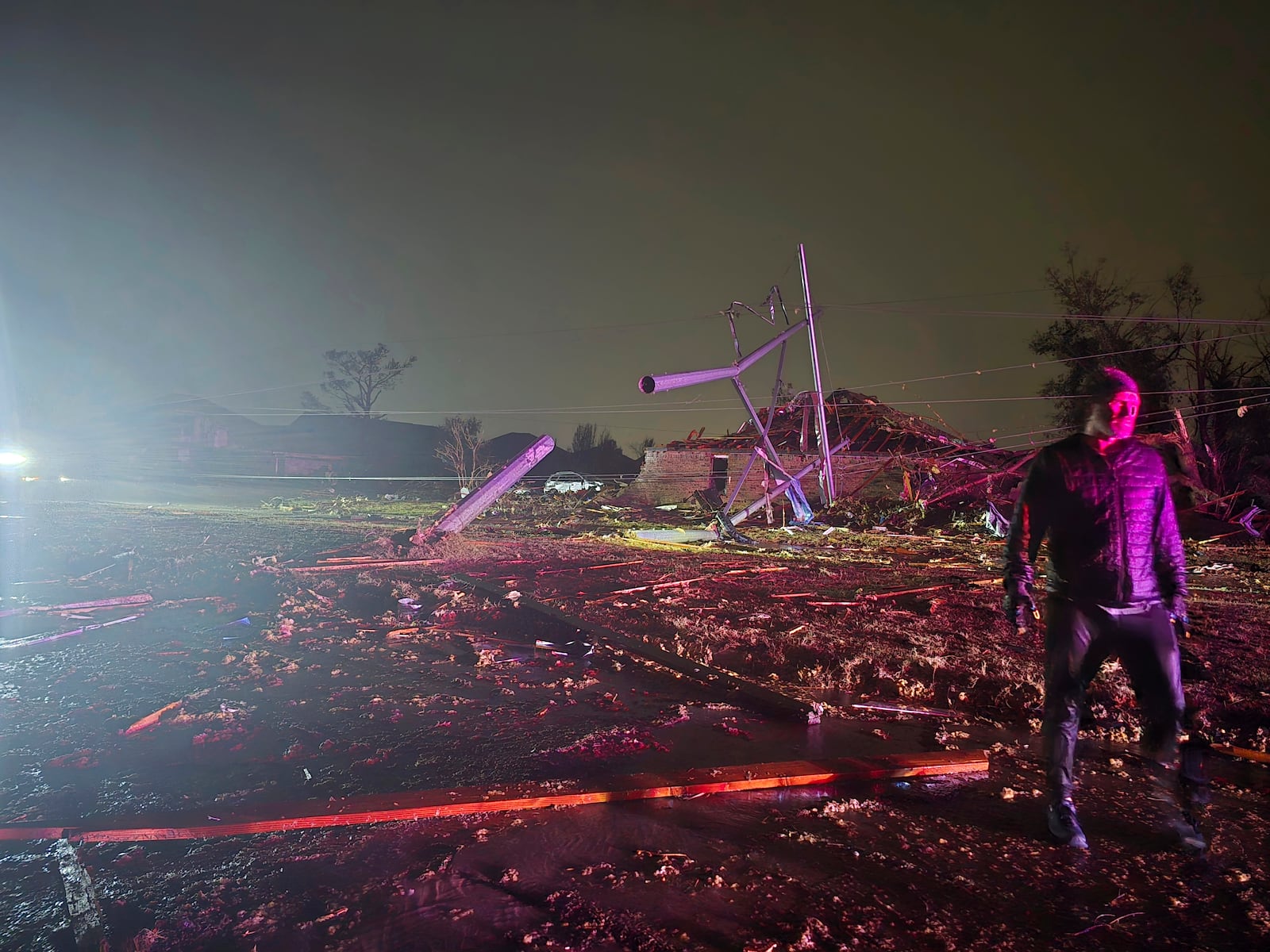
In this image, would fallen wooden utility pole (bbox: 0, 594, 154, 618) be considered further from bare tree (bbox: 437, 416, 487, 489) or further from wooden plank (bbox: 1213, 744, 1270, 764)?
bare tree (bbox: 437, 416, 487, 489)

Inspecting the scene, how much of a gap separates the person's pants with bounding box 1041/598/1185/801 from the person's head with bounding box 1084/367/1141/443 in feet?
2.51

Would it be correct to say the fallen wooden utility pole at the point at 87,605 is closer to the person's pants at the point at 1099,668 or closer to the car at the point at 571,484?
the person's pants at the point at 1099,668

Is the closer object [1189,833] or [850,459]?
[1189,833]

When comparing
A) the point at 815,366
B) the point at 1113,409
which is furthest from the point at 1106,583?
the point at 815,366

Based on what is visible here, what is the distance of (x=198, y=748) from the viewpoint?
12.9 feet

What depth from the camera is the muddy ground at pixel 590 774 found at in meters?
2.30

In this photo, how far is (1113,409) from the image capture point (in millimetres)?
2893

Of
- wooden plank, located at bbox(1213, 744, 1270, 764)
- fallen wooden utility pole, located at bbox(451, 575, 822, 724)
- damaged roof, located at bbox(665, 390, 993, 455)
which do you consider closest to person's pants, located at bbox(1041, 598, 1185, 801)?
wooden plank, located at bbox(1213, 744, 1270, 764)

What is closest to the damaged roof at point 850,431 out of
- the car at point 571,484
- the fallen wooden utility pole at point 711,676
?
the car at point 571,484

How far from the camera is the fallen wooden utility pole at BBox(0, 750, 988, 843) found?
2.85 m

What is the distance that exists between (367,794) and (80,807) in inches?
54.5

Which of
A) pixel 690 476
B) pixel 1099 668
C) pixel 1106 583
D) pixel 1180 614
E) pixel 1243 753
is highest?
pixel 690 476

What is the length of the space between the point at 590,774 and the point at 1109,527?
2.75m

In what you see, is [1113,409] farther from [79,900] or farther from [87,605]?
[87,605]
